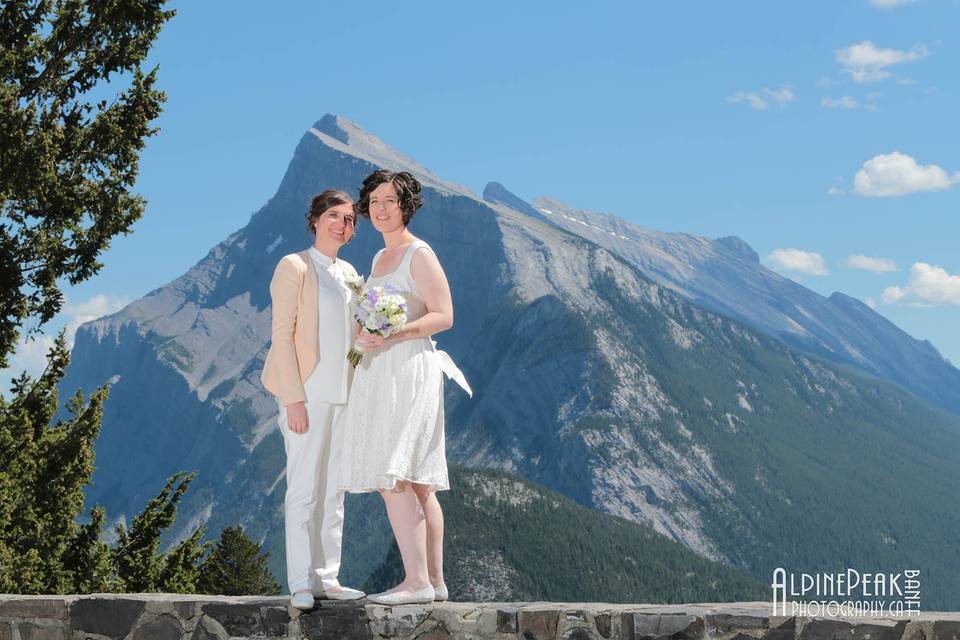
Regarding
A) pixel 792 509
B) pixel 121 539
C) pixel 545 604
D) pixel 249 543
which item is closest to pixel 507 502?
pixel 792 509

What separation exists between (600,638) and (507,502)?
464ft

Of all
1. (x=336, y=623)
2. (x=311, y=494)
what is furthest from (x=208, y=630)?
(x=311, y=494)

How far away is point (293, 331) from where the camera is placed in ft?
24.9

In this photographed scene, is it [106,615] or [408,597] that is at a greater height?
[408,597]

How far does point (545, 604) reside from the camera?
7.52m

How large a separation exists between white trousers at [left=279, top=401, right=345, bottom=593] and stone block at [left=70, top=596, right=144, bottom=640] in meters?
1.22

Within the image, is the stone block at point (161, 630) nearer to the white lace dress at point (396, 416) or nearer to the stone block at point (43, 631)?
the stone block at point (43, 631)

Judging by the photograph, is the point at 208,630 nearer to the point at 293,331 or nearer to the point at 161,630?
the point at 161,630

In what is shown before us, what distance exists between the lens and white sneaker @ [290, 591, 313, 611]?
7500mm

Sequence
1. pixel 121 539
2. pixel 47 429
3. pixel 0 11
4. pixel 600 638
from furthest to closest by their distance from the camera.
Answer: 1. pixel 121 539
2. pixel 47 429
3. pixel 0 11
4. pixel 600 638

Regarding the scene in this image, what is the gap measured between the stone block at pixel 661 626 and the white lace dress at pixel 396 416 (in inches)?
57.9

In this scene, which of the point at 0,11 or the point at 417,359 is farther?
the point at 0,11

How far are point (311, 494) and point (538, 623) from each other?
1671 mm

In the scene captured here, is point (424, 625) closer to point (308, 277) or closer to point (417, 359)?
point (417, 359)
